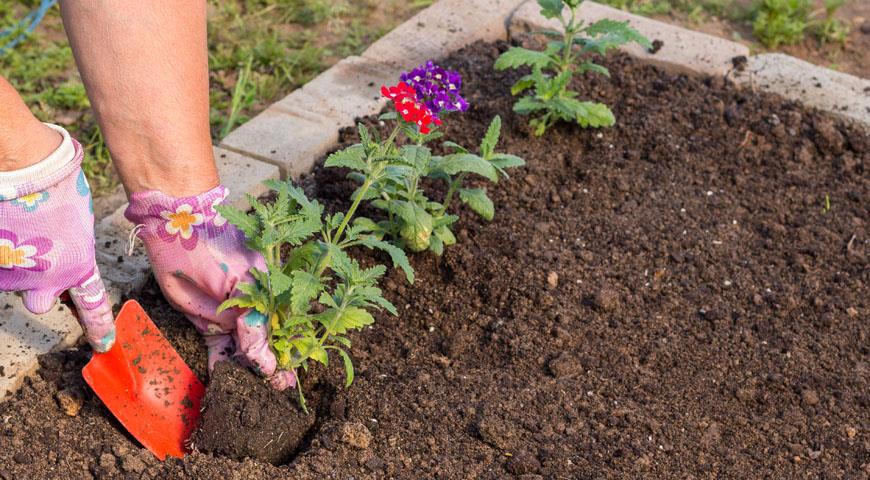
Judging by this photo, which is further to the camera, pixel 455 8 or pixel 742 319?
pixel 455 8

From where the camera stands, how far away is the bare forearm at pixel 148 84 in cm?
246

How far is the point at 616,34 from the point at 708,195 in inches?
24.6

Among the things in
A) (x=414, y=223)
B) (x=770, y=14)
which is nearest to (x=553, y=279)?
(x=414, y=223)

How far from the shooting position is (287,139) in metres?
3.44

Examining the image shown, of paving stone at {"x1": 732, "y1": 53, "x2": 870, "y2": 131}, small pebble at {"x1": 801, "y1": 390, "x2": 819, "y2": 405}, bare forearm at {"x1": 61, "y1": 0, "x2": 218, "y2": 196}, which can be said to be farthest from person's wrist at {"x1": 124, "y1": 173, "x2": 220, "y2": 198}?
paving stone at {"x1": 732, "y1": 53, "x2": 870, "y2": 131}

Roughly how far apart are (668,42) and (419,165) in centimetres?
179

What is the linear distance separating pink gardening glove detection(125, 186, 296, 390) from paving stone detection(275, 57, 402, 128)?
1010mm

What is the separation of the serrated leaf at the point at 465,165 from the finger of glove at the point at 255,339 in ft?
2.26

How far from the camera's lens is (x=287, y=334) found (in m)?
2.51

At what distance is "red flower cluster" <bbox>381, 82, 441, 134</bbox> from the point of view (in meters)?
2.41

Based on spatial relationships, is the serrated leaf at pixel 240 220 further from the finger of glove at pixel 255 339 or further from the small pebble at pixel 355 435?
the small pebble at pixel 355 435

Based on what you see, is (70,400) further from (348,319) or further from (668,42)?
(668,42)

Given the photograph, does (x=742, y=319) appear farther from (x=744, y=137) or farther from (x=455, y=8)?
(x=455, y=8)

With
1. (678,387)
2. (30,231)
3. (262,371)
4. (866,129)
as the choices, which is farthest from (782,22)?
(30,231)
